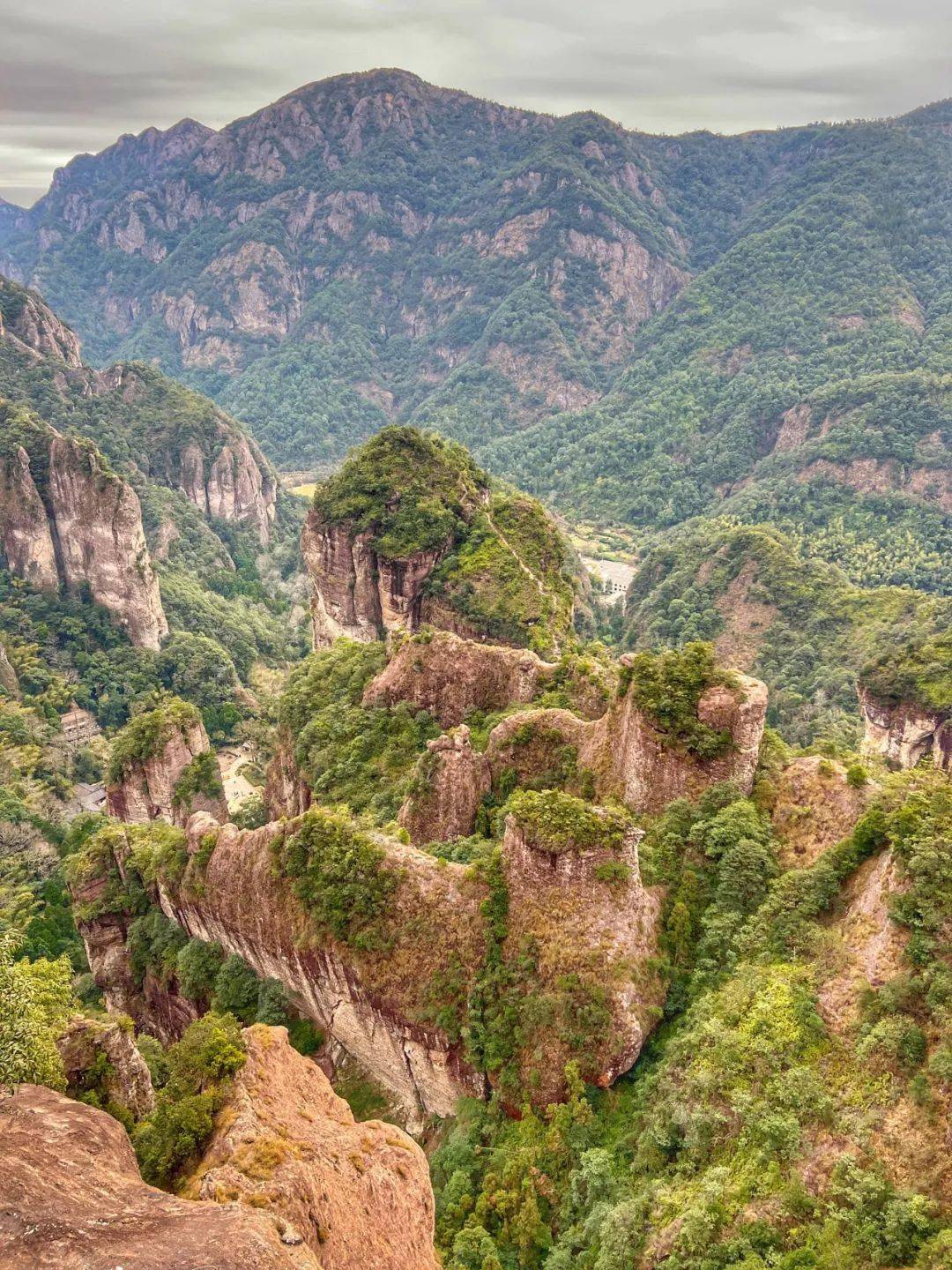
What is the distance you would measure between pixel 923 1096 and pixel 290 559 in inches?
5152

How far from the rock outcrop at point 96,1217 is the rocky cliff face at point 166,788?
35.7 m

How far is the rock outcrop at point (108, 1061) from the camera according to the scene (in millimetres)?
16969

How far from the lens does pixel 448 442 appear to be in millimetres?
70062

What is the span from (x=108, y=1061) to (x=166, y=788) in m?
34.4

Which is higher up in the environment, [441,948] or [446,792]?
[446,792]

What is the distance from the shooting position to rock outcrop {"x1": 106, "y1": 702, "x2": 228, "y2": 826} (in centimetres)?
4881

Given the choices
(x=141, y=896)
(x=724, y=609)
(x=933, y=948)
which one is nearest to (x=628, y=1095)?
(x=933, y=948)

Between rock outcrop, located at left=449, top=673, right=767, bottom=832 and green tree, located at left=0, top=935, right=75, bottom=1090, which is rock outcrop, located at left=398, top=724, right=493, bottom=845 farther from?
green tree, located at left=0, top=935, right=75, bottom=1090

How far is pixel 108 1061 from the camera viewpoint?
17.3m

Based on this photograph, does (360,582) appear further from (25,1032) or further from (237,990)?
(25,1032)

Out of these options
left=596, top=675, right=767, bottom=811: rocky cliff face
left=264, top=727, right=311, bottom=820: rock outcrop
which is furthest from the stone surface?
left=264, top=727, right=311, bottom=820: rock outcrop

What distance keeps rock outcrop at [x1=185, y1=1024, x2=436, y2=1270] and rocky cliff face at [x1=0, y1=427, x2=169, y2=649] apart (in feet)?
250

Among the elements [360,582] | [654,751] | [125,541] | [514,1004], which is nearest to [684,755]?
[654,751]

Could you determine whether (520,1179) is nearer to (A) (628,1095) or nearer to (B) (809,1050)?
(A) (628,1095)
